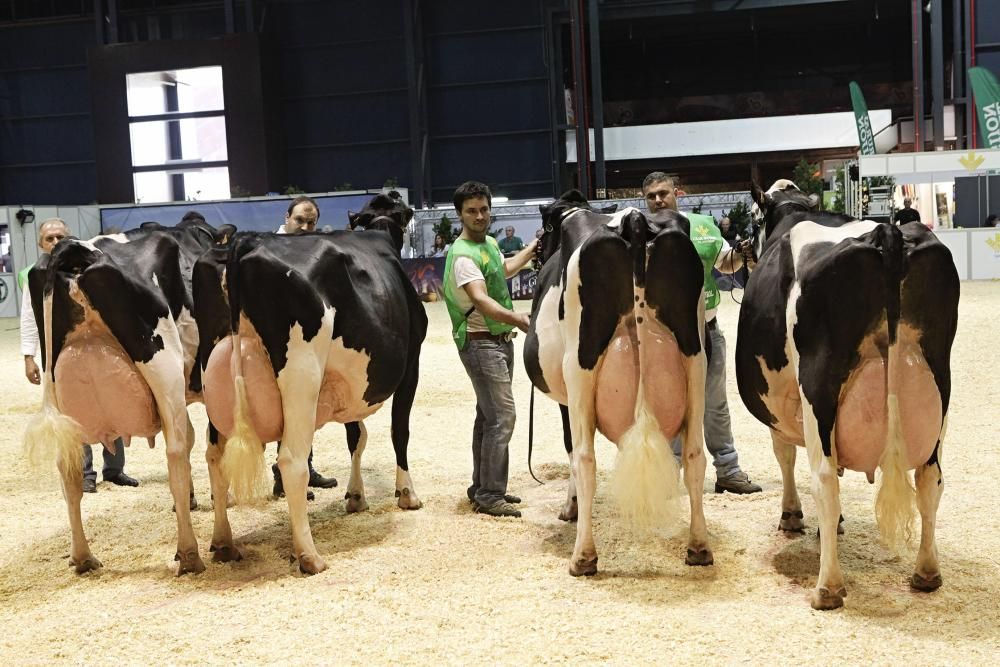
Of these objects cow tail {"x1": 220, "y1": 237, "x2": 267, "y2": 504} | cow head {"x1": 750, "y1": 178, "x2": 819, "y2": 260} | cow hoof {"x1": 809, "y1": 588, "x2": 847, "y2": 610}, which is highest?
cow head {"x1": 750, "y1": 178, "x2": 819, "y2": 260}

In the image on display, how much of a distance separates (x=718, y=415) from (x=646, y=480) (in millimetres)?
2121

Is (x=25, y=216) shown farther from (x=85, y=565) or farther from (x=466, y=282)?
(x=466, y=282)

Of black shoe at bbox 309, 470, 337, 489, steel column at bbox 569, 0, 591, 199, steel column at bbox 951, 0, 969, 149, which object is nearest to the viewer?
black shoe at bbox 309, 470, 337, 489

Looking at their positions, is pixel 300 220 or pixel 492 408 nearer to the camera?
pixel 492 408

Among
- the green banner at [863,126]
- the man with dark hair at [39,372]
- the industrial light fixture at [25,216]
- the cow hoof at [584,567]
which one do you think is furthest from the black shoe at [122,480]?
the green banner at [863,126]

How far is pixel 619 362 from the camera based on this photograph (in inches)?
180

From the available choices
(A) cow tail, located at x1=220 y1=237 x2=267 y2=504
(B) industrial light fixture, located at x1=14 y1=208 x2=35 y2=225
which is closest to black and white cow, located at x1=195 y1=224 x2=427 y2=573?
(A) cow tail, located at x1=220 y1=237 x2=267 y2=504

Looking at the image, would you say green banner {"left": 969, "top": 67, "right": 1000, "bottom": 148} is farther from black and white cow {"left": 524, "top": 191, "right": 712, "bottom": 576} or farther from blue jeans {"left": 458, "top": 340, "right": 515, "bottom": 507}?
black and white cow {"left": 524, "top": 191, "right": 712, "bottom": 576}

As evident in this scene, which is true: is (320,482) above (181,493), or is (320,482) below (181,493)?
below

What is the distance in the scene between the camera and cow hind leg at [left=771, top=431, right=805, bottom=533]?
5.29 m

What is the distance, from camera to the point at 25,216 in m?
22.0

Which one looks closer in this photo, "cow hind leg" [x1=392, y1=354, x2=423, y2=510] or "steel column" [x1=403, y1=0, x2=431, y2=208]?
"cow hind leg" [x1=392, y1=354, x2=423, y2=510]

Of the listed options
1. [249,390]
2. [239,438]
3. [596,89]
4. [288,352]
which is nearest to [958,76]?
[596,89]

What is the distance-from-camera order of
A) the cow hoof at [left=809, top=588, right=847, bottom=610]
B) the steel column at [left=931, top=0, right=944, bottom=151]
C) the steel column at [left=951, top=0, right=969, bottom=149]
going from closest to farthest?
1. the cow hoof at [left=809, top=588, right=847, bottom=610]
2. the steel column at [left=931, top=0, right=944, bottom=151]
3. the steel column at [left=951, top=0, right=969, bottom=149]
